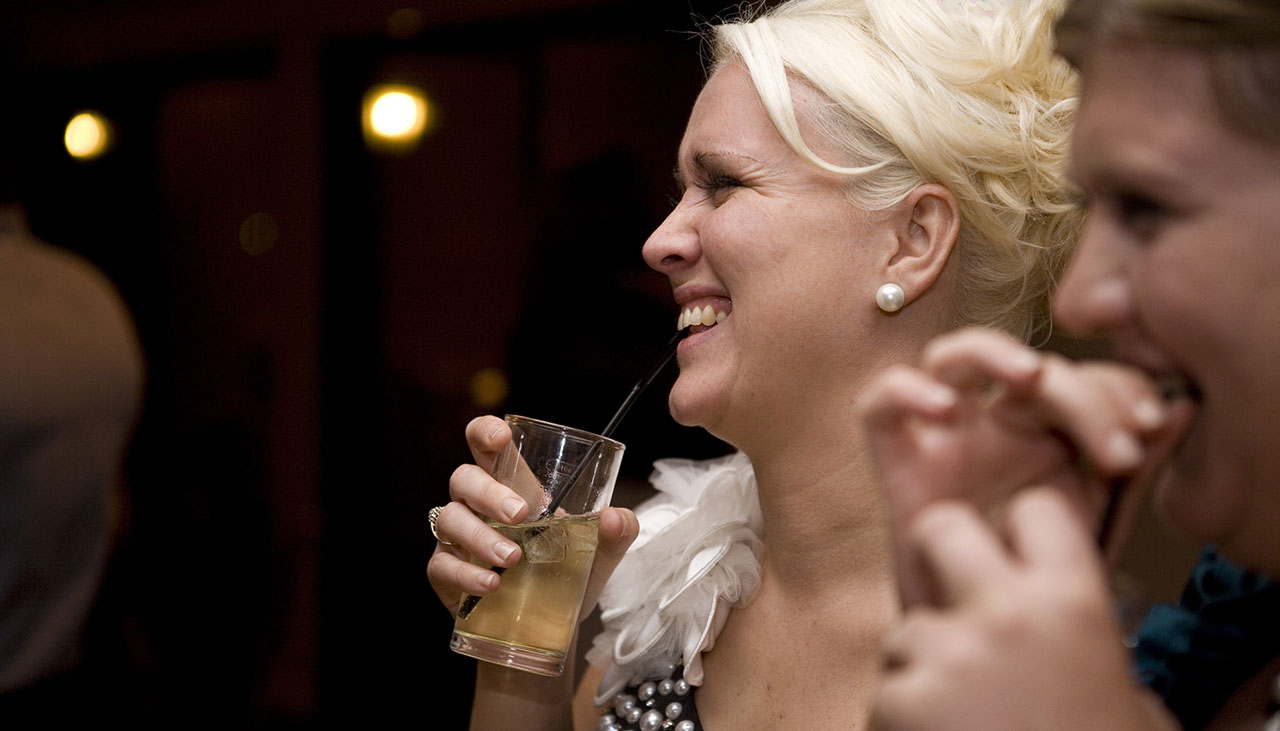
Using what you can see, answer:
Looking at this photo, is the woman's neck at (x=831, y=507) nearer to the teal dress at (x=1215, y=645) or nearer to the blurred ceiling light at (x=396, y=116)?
the teal dress at (x=1215, y=645)

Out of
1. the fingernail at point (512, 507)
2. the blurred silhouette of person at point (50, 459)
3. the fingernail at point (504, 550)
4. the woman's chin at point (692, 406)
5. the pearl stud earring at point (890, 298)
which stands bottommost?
the blurred silhouette of person at point (50, 459)

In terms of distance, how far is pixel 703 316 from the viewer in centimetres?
138

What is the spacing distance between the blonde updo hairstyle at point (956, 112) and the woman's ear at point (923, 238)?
2 cm

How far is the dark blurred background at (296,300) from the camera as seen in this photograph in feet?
10.1

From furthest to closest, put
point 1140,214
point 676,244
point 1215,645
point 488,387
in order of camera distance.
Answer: point 488,387 → point 676,244 → point 1215,645 → point 1140,214

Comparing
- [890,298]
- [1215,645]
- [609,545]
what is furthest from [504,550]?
[1215,645]

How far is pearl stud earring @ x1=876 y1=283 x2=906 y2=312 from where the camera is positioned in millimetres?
1284

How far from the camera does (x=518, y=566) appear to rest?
1.28m

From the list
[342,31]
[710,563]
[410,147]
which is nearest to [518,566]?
[710,563]

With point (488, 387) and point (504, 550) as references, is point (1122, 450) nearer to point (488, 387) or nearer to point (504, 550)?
point (504, 550)

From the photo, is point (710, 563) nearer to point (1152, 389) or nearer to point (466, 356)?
point (1152, 389)

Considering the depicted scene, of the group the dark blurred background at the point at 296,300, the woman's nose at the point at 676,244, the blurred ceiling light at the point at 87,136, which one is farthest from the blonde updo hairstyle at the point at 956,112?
the blurred ceiling light at the point at 87,136

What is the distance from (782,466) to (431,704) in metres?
2.12

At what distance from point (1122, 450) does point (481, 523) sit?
0.86 m
